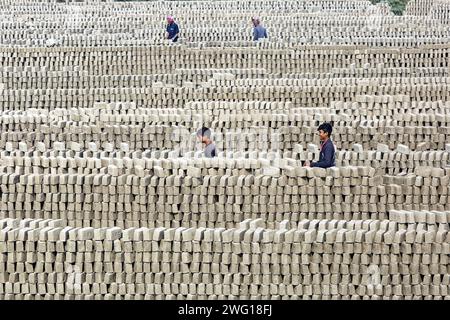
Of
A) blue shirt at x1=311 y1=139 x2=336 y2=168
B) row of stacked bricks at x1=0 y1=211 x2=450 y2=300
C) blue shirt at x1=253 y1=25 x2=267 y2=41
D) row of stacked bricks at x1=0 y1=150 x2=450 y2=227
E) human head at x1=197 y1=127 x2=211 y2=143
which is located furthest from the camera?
blue shirt at x1=253 y1=25 x2=267 y2=41

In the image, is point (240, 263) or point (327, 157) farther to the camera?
point (327, 157)

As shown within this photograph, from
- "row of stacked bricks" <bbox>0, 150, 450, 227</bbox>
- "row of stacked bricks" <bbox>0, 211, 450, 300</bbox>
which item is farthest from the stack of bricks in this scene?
"row of stacked bricks" <bbox>0, 211, 450, 300</bbox>

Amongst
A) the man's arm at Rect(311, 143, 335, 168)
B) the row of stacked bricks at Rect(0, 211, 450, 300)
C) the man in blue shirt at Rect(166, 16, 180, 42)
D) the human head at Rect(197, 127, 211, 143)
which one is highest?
the man in blue shirt at Rect(166, 16, 180, 42)

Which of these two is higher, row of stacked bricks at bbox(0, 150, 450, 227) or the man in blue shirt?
the man in blue shirt

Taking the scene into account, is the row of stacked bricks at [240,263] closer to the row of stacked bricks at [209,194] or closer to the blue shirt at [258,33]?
the row of stacked bricks at [209,194]

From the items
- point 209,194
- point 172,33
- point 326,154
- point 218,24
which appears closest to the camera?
point 326,154

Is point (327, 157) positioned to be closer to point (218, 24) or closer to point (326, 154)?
point (326, 154)

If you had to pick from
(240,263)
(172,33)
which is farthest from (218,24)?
(240,263)

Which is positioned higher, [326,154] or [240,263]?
[326,154]

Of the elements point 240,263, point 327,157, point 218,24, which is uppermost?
point 218,24

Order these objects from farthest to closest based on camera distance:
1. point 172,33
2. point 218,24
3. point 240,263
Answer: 1. point 218,24
2. point 172,33
3. point 240,263

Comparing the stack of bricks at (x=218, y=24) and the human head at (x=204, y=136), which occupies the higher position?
the stack of bricks at (x=218, y=24)

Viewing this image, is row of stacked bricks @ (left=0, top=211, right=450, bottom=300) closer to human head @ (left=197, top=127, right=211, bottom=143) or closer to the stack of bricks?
human head @ (left=197, top=127, right=211, bottom=143)

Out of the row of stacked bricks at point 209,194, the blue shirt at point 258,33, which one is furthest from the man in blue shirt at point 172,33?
the row of stacked bricks at point 209,194
